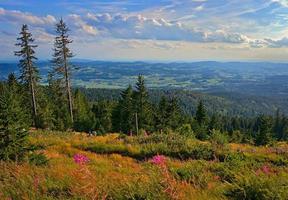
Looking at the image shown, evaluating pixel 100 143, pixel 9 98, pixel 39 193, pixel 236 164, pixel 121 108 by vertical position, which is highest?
pixel 9 98

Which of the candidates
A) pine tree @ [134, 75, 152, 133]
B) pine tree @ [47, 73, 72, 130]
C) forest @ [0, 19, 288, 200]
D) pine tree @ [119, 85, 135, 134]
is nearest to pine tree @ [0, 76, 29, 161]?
forest @ [0, 19, 288, 200]

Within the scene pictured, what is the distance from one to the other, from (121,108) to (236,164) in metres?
55.5

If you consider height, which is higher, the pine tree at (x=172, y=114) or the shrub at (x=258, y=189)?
the shrub at (x=258, y=189)

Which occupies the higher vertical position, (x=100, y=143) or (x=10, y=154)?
(x=10, y=154)

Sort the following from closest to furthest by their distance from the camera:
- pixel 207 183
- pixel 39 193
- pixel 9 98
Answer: pixel 39 193
pixel 207 183
pixel 9 98

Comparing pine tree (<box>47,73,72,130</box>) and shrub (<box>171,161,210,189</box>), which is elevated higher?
shrub (<box>171,161,210,189</box>)

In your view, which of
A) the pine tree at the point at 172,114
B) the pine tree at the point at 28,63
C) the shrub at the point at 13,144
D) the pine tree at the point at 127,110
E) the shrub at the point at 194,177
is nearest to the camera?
the shrub at the point at 194,177

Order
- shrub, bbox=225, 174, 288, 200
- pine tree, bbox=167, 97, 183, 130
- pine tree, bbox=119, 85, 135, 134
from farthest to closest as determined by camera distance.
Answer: pine tree, bbox=167, 97, 183, 130, pine tree, bbox=119, 85, 135, 134, shrub, bbox=225, 174, 288, 200

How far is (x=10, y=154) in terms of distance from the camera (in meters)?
10.6

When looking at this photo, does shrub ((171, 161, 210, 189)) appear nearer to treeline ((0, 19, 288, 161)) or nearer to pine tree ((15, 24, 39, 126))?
treeline ((0, 19, 288, 161))

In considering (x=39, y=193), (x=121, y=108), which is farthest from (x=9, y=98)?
(x=121, y=108)

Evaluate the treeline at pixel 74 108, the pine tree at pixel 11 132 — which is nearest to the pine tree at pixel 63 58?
the treeline at pixel 74 108

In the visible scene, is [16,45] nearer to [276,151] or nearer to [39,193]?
[276,151]

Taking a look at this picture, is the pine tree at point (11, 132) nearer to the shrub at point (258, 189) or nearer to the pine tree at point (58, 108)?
the shrub at point (258, 189)
